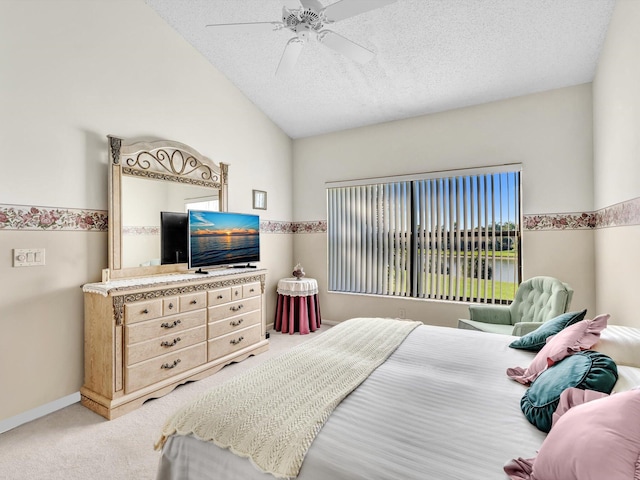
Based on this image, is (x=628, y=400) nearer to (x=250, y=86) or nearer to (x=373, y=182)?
(x=373, y=182)

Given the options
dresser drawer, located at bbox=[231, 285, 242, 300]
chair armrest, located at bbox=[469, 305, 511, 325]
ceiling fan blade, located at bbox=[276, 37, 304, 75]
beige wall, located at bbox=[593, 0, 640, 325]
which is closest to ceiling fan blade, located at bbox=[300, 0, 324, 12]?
ceiling fan blade, located at bbox=[276, 37, 304, 75]

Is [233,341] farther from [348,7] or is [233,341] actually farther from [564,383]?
[348,7]

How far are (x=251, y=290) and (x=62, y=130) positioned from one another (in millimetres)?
2205

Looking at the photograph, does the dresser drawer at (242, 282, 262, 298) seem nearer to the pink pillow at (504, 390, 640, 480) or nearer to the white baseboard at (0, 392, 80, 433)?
the white baseboard at (0, 392, 80, 433)

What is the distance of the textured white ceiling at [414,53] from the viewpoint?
2682 millimetres

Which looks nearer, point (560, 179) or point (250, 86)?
point (560, 179)

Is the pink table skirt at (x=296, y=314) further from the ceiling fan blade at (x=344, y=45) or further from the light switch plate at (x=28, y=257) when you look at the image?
the ceiling fan blade at (x=344, y=45)

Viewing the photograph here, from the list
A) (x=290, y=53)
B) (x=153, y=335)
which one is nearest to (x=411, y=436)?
(x=153, y=335)

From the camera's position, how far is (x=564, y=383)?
122 centimetres

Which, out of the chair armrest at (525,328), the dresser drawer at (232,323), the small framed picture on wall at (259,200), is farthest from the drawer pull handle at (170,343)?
the chair armrest at (525,328)

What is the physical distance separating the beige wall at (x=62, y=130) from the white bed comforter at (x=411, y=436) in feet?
6.24

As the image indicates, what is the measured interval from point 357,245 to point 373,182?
0.92 m

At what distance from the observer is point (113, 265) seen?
278 centimetres

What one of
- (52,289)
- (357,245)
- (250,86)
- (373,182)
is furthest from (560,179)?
(52,289)
